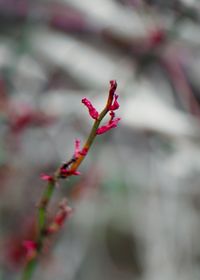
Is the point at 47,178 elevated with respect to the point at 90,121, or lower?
lower

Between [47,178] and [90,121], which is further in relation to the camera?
[90,121]

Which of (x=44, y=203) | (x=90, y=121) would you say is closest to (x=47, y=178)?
(x=44, y=203)

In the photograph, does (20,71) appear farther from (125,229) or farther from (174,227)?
(125,229)

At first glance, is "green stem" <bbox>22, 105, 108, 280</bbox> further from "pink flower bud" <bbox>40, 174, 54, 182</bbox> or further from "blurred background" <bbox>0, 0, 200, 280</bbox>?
"blurred background" <bbox>0, 0, 200, 280</bbox>

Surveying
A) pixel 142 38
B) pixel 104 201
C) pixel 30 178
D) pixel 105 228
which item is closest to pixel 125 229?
pixel 105 228

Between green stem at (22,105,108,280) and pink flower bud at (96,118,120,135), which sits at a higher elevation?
pink flower bud at (96,118,120,135)

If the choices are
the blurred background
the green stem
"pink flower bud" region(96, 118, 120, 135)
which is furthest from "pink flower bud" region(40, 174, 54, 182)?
the blurred background

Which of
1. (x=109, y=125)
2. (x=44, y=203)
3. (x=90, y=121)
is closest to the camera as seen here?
(x=109, y=125)

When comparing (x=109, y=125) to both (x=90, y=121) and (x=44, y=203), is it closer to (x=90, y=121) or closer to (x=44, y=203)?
(x=44, y=203)
